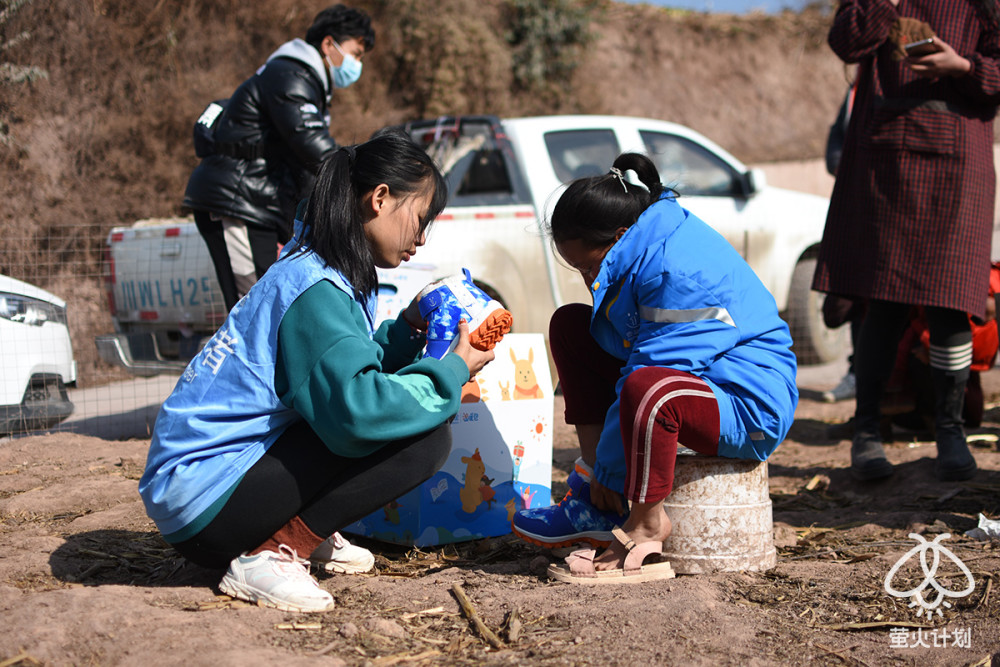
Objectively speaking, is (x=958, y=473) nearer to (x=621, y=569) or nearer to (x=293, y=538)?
(x=621, y=569)

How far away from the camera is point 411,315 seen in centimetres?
259

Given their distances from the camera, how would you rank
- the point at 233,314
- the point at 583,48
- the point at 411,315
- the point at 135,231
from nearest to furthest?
the point at 233,314 < the point at 411,315 < the point at 135,231 < the point at 583,48

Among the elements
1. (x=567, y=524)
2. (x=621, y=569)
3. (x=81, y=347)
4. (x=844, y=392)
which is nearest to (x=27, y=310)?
(x=81, y=347)

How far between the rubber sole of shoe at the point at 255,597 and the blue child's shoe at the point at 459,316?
746 mm

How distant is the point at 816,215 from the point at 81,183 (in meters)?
6.98

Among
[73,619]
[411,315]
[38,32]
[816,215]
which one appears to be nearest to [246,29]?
[38,32]

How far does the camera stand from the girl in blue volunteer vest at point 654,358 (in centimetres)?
224

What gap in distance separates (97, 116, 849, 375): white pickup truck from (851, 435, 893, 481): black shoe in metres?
1.66

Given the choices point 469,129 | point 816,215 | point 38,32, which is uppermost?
point 38,32

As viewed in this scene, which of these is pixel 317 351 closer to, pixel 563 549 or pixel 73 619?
pixel 73 619

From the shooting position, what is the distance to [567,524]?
2.57 metres

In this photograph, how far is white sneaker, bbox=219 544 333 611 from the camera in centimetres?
210

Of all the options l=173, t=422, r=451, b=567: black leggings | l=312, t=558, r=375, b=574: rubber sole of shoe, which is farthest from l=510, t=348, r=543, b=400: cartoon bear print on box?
l=312, t=558, r=375, b=574: rubber sole of shoe

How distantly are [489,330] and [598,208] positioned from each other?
18.9 inches
